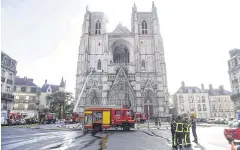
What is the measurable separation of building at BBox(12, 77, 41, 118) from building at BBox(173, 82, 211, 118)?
40.1m

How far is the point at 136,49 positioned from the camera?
4297cm

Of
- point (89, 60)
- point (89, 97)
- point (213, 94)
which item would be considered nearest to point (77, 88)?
point (89, 97)

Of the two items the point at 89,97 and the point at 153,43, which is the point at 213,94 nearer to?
the point at 153,43

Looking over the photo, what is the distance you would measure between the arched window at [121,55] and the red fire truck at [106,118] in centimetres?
2722

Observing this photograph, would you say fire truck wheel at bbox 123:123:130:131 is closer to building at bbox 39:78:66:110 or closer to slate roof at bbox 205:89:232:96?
slate roof at bbox 205:89:232:96

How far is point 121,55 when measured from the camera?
45781 millimetres

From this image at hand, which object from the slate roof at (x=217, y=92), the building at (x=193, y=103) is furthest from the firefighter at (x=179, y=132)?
the slate roof at (x=217, y=92)

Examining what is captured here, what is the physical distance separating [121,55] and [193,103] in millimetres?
25789

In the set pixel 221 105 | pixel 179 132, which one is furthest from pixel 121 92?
pixel 179 132

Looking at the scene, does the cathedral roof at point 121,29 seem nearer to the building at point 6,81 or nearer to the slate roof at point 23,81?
the building at point 6,81

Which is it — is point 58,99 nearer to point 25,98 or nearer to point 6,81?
point 25,98

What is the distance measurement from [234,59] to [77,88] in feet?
103

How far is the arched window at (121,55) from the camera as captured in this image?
148 ft

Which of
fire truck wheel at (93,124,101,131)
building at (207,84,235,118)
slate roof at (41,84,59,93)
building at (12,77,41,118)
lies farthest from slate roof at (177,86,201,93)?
fire truck wheel at (93,124,101,131)
